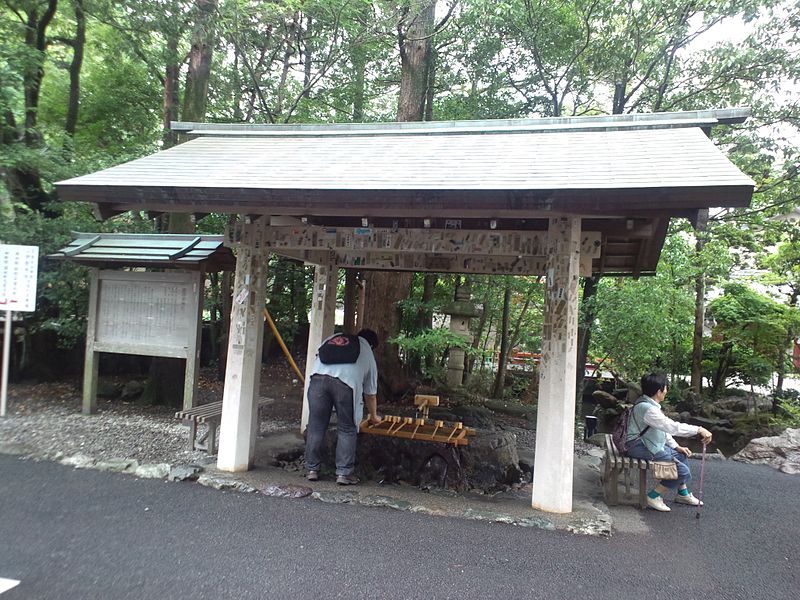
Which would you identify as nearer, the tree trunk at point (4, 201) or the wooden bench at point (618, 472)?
the wooden bench at point (618, 472)

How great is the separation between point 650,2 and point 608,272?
5341 mm

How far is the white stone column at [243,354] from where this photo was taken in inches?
216

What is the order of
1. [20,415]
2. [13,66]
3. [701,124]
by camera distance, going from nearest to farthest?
1. [701,124]
2. [20,415]
3. [13,66]

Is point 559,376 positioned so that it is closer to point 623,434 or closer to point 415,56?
point 623,434

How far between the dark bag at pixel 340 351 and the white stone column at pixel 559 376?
1.93m

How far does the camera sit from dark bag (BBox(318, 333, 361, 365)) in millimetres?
5371

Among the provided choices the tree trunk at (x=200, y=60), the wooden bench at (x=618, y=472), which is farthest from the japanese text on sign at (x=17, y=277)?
the wooden bench at (x=618, y=472)

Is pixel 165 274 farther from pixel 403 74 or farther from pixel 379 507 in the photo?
pixel 403 74

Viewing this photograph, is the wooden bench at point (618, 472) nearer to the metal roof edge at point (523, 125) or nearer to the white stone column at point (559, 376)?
the white stone column at point (559, 376)

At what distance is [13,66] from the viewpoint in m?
8.51

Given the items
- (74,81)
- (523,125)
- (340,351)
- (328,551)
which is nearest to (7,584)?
(328,551)

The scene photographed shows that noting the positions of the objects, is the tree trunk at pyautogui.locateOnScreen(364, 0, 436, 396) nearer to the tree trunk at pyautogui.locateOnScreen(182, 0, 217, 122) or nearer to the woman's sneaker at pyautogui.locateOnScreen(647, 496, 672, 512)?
the tree trunk at pyautogui.locateOnScreen(182, 0, 217, 122)

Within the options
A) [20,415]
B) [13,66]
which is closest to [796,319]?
[20,415]

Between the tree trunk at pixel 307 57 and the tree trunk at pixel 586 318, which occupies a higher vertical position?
the tree trunk at pixel 307 57
